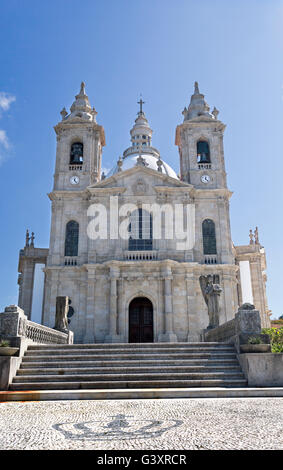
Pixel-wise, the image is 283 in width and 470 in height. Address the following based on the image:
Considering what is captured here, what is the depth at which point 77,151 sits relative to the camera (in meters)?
29.9

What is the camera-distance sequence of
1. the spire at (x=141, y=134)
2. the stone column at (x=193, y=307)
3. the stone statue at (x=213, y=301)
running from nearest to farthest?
the stone statue at (x=213, y=301) < the stone column at (x=193, y=307) < the spire at (x=141, y=134)

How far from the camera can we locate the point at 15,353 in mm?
10914

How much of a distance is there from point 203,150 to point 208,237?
7492mm

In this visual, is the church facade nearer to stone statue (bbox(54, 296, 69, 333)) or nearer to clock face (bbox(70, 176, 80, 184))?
clock face (bbox(70, 176, 80, 184))

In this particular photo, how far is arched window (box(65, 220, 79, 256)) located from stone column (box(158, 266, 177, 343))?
6.53m

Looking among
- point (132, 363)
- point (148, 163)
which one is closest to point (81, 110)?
point (148, 163)

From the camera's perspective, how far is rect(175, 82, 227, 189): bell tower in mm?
28703

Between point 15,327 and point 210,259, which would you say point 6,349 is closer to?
point 15,327

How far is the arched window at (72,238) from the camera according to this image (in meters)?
26.6

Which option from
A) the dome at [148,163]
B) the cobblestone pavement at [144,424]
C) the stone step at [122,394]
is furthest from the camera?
the dome at [148,163]

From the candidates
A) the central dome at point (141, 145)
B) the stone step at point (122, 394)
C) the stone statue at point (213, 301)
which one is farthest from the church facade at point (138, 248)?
the stone step at point (122, 394)

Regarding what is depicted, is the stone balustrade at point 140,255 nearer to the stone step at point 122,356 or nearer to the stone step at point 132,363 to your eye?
the stone step at point 122,356

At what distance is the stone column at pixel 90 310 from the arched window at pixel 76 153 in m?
9.25
